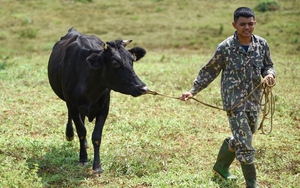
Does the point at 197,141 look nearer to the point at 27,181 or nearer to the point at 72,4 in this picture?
the point at 27,181

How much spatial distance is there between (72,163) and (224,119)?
2.88 meters

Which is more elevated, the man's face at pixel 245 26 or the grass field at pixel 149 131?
the man's face at pixel 245 26

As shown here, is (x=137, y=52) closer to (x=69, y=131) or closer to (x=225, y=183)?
(x=69, y=131)

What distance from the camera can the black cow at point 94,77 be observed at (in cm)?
511

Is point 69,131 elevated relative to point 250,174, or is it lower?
lower

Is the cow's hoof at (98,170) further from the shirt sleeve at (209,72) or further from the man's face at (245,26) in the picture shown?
the man's face at (245,26)

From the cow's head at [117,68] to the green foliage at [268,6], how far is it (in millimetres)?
17526

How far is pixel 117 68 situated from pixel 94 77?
36cm

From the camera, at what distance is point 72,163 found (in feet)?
18.7

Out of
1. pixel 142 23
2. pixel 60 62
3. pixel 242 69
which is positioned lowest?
pixel 142 23

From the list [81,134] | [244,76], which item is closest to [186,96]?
[244,76]

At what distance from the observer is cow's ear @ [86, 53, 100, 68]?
512 centimetres

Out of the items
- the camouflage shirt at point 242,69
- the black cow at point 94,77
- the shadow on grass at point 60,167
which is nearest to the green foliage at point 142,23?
the black cow at point 94,77

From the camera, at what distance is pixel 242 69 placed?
15.0 ft
